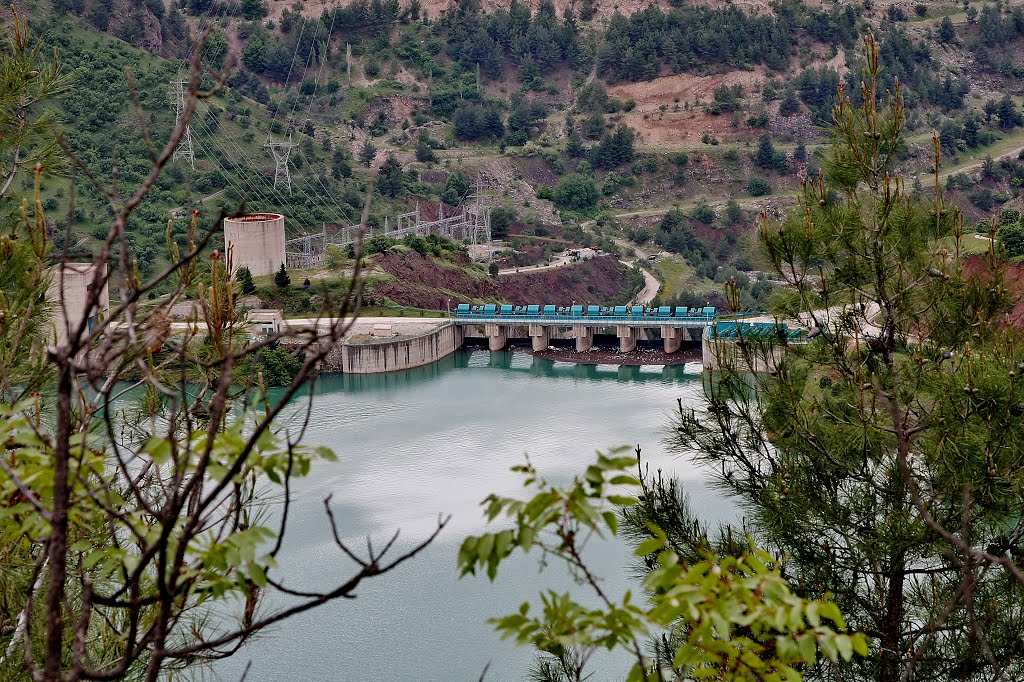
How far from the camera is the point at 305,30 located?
241 feet

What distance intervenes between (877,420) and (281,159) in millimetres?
48022

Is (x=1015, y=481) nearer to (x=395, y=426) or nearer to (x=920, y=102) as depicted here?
(x=395, y=426)

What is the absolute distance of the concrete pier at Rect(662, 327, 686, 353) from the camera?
4144 cm

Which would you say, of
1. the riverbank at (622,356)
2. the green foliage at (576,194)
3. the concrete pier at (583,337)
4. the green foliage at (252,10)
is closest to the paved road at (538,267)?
the green foliage at (576,194)

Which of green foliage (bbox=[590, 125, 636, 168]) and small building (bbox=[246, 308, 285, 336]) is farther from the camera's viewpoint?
green foliage (bbox=[590, 125, 636, 168])

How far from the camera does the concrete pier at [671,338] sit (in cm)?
4144

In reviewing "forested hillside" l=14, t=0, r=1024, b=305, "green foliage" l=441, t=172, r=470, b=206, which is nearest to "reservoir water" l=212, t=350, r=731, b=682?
"forested hillside" l=14, t=0, r=1024, b=305

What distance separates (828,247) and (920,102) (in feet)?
204

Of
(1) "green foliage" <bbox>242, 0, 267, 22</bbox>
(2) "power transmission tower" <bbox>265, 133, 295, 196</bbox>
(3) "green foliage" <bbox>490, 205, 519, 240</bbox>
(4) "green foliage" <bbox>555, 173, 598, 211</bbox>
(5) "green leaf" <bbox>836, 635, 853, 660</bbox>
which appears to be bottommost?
(5) "green leaf" <bbox>836, 635, 853, 660</bbox>

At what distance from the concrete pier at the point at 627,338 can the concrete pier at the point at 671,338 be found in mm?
A: 1000

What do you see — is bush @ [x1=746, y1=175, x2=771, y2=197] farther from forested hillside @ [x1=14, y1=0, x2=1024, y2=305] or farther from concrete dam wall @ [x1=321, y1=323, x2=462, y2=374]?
concrete dam wall @ [x1=321, y1=323, x2=462, y2=374]

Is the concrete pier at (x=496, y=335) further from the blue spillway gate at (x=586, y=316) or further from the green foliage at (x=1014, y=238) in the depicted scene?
the green foliage at (x=1014, y=238)

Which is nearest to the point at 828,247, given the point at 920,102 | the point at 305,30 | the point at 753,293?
the point at 753,293

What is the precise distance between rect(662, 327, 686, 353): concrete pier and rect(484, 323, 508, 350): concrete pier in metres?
5.16
